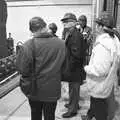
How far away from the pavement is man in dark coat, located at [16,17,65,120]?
115cm

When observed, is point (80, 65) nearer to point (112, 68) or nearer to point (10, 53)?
point (112, 68)

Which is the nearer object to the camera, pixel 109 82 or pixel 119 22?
pixel 109 82

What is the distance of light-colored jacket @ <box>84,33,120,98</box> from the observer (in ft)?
7.32

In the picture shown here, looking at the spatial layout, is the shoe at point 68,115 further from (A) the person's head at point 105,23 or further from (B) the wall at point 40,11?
(B) the wall at point 40,11

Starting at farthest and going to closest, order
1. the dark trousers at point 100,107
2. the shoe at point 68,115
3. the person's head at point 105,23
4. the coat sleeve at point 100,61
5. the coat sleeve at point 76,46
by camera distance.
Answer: the shoe at point 68,115 → the coat sleeve at point 76,46 → the dark trousers at point 100,107 → the person's head at point 105,23 → the coat sleeve at point 100,61

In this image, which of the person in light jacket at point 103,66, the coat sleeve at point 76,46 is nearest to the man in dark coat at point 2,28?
the coat sleeve at point 76,46

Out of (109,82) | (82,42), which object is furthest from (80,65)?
(109,82)

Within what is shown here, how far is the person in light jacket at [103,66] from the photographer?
2.24 metres

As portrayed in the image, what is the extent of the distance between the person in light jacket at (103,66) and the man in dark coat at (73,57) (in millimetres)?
560

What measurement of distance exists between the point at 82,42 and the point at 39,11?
6324mm

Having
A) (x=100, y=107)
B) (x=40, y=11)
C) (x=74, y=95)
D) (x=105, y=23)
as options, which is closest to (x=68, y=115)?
(x=74, y=95)

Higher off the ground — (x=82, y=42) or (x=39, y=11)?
(x=39, y=11)

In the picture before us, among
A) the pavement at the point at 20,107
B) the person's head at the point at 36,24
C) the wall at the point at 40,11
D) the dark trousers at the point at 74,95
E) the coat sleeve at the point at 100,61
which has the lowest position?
the pavement at the point at 20,107

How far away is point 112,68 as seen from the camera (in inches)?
90.6
